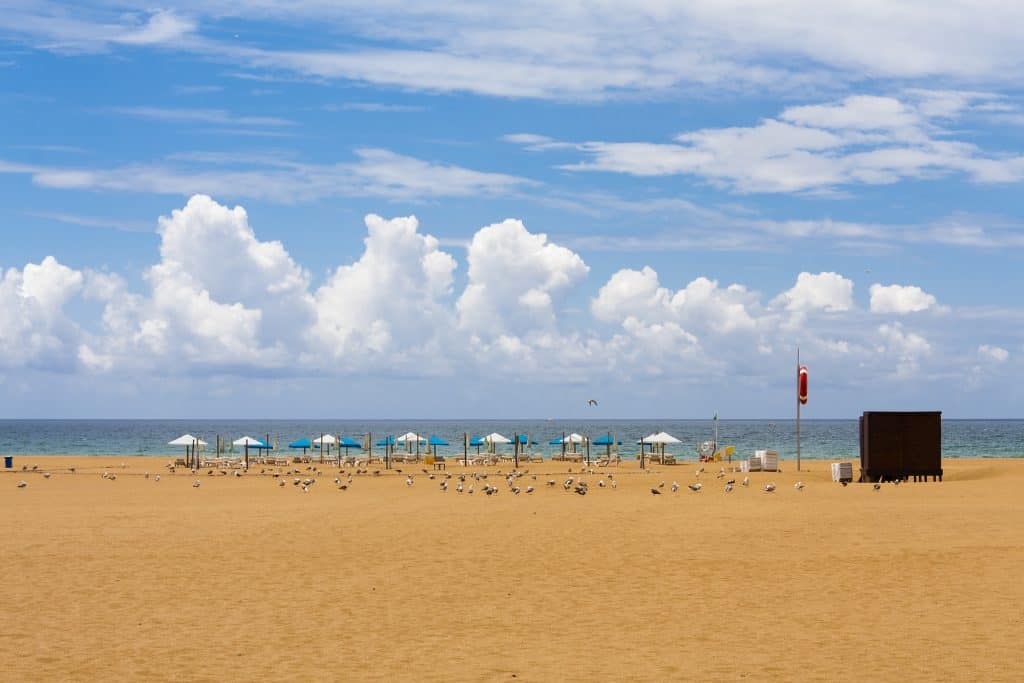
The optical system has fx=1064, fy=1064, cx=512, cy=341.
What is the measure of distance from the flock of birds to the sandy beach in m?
5.80

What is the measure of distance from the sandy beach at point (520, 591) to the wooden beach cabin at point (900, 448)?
30.0ft

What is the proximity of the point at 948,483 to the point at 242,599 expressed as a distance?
29.4 metres

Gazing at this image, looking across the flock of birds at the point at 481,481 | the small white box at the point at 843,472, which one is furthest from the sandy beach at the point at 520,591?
the small white box at the point at 843,472

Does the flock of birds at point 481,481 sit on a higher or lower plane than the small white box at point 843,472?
lower

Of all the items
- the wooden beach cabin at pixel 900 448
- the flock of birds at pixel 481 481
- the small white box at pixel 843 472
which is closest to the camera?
the flock of birds at pixel 481 481

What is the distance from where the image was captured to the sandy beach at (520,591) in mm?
11906

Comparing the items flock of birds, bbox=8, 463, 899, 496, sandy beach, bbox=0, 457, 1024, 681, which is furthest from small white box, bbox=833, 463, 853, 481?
sandy beach, bbox=0, 457, 1024, 681

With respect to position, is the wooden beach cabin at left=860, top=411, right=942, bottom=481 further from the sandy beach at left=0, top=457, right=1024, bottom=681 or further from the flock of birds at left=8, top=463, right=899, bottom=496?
the sandy beach at left=0, top=457, right=1024, bottom=681

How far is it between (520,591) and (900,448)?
89.2ft

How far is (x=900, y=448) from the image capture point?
3962 cm

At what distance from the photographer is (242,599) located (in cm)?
1581

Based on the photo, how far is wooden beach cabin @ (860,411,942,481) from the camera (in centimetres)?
3941

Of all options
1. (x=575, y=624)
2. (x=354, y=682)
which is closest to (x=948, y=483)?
(x=575, y=624)

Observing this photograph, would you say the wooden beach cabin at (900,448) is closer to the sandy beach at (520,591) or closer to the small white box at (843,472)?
the small white box at (843,472)
